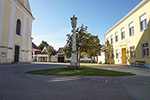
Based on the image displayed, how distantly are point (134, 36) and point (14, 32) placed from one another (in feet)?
64.8

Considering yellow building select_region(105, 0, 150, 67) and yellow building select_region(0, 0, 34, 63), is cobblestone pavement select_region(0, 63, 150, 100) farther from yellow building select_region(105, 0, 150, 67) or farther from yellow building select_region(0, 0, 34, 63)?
yellow building select_region(0, 0, 34, 63)

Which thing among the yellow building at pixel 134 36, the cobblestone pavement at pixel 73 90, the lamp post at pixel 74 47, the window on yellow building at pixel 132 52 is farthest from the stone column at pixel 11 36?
the window on yellow building at pixel 132 52

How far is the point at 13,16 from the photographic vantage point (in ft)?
58.7

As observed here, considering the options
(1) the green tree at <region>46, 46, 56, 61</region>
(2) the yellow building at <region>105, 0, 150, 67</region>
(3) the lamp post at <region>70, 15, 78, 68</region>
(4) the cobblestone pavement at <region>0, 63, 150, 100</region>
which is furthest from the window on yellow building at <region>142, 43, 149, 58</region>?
(1) the green tree at <region>46, 46, 56, 61</region>

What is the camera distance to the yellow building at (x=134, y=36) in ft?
43.2

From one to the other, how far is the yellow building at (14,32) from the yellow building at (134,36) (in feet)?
62.4

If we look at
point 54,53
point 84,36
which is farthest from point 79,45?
point 54,53

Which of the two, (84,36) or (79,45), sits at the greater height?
(84,36)

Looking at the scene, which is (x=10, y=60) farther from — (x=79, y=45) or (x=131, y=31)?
(x=131, y=31)

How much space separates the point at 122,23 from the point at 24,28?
19539mm

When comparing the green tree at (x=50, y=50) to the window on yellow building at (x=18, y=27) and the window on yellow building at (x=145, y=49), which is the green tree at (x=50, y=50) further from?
the window on yellow building at (x=145, y=49)

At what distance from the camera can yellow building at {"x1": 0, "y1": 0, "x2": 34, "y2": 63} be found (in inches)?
614

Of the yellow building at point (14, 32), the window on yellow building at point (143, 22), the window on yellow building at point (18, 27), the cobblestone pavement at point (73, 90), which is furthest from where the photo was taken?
the window on yellow building at point (18, 27)

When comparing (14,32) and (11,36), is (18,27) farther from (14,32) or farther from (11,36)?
(11,36)
